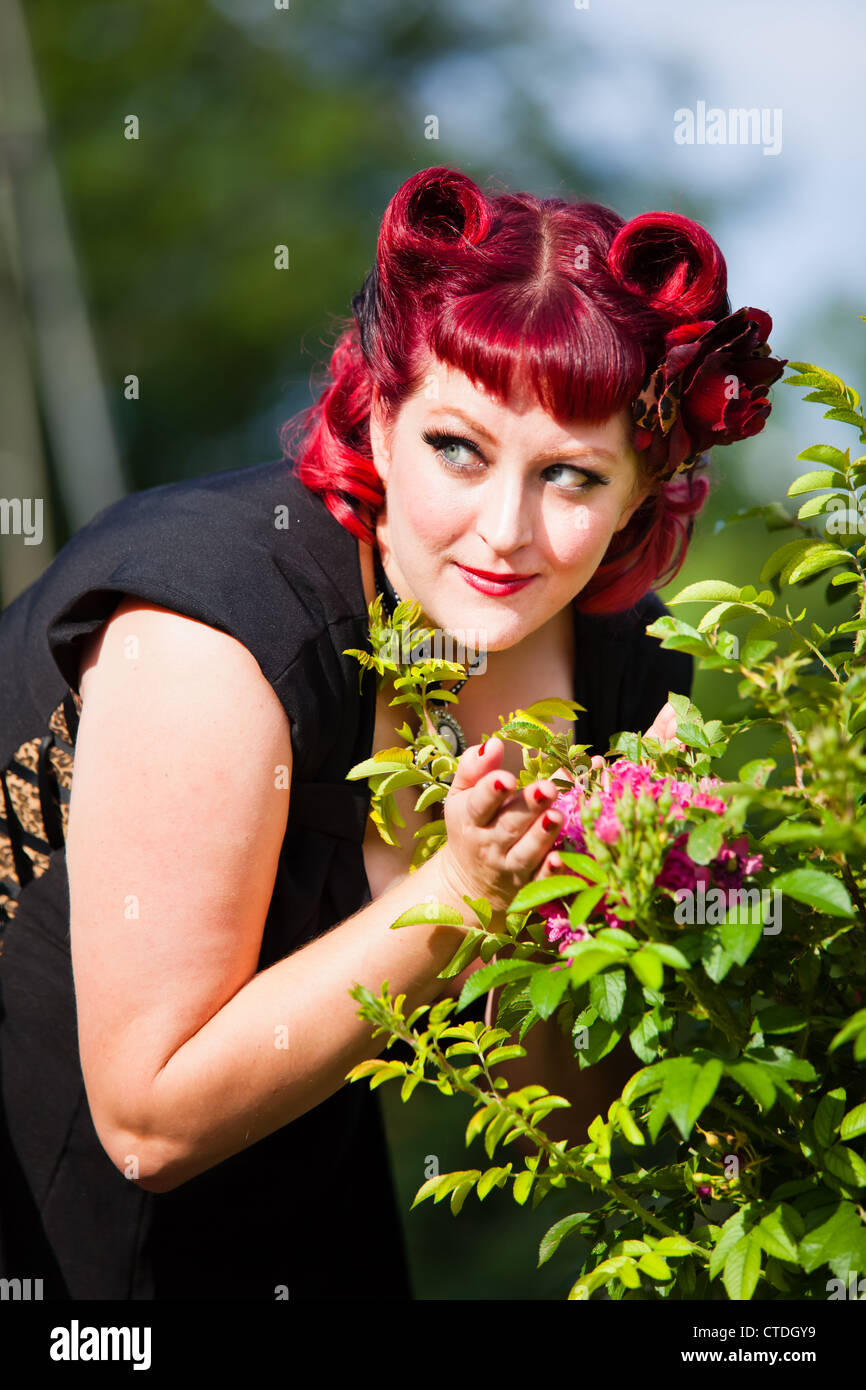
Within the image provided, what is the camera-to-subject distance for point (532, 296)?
1.41 m

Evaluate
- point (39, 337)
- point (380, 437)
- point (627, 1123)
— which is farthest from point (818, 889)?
point (39, 337)

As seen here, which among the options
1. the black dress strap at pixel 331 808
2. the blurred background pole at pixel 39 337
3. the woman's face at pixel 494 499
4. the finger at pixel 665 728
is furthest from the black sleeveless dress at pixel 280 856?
the blurred background pole at pixel 39 337

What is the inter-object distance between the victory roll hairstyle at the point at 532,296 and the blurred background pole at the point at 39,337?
5.25 metres

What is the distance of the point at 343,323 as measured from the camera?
6.26 ft

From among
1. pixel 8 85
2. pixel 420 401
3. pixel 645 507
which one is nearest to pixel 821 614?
pixel 645 507

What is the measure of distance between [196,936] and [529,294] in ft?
2.85

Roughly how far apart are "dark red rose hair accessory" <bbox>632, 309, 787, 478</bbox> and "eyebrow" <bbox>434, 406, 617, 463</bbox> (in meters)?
0.09

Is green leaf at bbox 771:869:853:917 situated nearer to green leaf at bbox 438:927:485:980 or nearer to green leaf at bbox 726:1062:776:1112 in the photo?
green leaf at bbox 726:1062:776:1112

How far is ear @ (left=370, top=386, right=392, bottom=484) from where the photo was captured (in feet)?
5.18

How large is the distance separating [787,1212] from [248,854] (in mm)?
689

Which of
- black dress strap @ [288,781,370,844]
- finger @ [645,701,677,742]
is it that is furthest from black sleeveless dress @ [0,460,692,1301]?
finger @ [645,701,677,742]

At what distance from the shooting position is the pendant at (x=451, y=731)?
165cm

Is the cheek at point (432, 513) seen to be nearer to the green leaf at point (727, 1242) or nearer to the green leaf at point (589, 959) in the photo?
the green leaf at point (589, 959)
